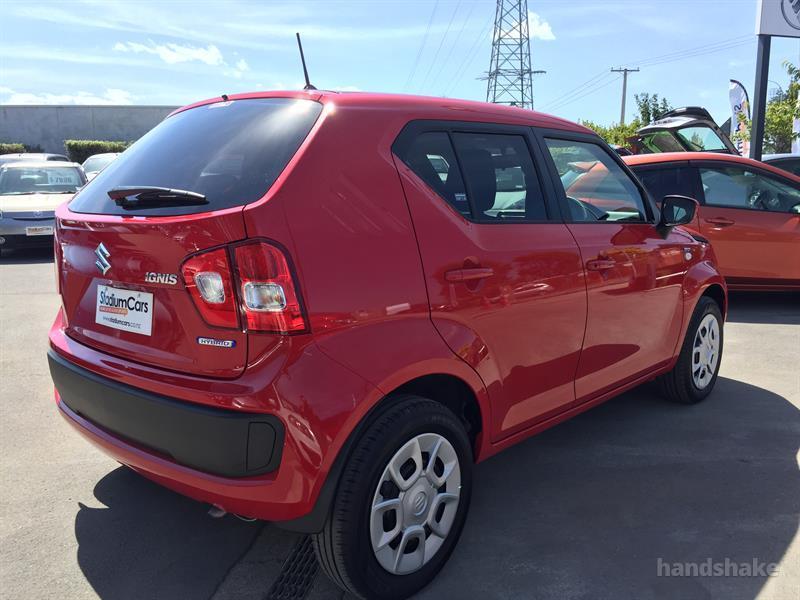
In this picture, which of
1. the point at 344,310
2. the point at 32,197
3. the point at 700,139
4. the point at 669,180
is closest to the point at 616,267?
the point at 344,310

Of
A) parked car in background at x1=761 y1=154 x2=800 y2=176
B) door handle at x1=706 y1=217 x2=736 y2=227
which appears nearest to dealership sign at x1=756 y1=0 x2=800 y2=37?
parked car in background at x1=761 y1=154 x2=800 y2=176

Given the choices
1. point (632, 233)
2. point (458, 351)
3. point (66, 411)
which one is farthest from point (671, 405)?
point (66, 411)

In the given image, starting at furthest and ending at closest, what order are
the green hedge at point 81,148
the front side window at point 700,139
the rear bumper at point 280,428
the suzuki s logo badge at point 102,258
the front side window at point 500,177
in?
the green hedge at point 81,148, the front side window at point 700,139, the front side window at point 500,177, the suzuki s logo badge at point 102,258, the rear bumper at point 280,428

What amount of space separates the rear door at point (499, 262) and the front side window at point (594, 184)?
0.79ft

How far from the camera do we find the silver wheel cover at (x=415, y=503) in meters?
2.29

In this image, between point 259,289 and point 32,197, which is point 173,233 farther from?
point 32,197

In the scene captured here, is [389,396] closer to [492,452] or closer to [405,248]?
[405,248]

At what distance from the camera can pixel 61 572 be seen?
2564 mm

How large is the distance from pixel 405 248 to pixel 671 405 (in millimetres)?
2894

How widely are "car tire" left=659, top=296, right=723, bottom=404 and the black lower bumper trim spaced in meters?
3.10

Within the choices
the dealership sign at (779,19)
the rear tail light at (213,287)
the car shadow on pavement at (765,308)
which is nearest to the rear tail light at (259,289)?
the rear tail light at (213,287)

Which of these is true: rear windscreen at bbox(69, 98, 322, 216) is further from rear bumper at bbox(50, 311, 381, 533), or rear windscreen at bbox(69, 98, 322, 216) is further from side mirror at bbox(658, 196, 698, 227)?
side mirror at bbox(658, 196, 698, 227)

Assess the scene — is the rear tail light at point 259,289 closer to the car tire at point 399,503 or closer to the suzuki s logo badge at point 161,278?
the suzuki s logo badge at point 161,278

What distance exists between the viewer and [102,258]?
7.91ft
